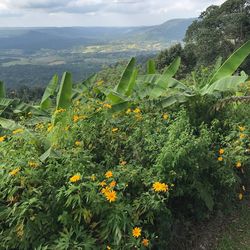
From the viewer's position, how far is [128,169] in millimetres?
3264

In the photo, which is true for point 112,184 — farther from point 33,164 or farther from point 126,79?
point 126,79

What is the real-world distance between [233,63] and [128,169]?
3.19 metres

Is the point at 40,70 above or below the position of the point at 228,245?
below

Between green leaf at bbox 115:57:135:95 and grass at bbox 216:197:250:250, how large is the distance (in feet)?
8.42

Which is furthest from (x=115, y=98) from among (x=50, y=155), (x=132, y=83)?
(x=50, y=155)

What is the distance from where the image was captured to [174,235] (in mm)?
3514

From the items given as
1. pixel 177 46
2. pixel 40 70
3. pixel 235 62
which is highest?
pixel 235 62

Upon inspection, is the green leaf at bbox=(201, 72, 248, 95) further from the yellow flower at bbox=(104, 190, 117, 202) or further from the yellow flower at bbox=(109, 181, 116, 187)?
the yellow flower at bbox=(104, 190, 117, 202)

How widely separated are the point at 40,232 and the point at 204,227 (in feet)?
6.33

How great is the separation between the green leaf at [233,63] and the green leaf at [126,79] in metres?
1.30

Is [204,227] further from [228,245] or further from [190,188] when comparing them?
[190,188]

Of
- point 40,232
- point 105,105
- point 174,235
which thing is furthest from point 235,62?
point 40,232

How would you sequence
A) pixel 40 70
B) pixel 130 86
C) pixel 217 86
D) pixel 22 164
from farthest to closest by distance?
pixel 40 70 < pixel 130 86 < pixel 217 86 < pixel 22 164

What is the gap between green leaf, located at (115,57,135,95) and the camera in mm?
5534
